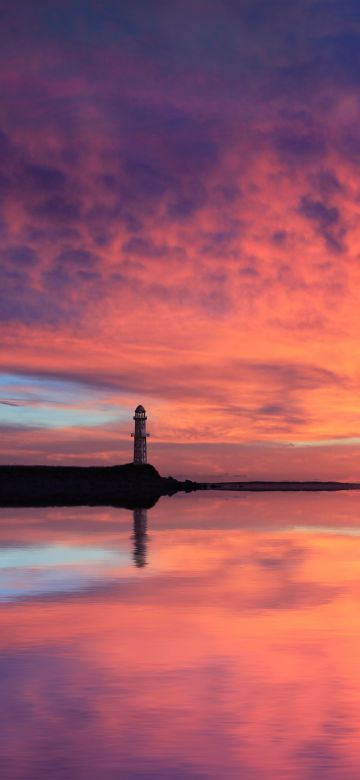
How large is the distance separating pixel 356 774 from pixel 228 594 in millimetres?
15212

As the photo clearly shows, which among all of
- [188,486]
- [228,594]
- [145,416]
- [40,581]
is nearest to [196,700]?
[228,594]

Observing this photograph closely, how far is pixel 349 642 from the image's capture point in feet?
64.7

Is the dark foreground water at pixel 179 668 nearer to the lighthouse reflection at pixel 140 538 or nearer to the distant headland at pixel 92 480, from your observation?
the lighthouse reflection at pixel 140 538

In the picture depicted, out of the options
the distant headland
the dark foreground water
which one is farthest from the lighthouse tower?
the dark foreground water

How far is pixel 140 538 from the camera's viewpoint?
1790 inches

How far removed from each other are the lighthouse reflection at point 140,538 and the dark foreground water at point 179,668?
51cm

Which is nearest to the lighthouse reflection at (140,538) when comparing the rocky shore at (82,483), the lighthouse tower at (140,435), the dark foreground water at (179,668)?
the dark foreground water at (179,668)

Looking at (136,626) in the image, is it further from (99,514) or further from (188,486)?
(188,486)

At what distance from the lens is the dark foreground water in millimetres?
12258

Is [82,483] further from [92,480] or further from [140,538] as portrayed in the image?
[140,538]

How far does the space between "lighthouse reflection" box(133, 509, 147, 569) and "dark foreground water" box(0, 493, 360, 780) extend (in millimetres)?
508

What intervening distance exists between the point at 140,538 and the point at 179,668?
2829 cm

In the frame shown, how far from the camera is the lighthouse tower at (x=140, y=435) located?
118 m

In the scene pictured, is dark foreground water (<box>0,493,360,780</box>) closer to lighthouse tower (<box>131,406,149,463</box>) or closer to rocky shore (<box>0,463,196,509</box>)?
rocky shore (<box>0,463,196,509</box>)
